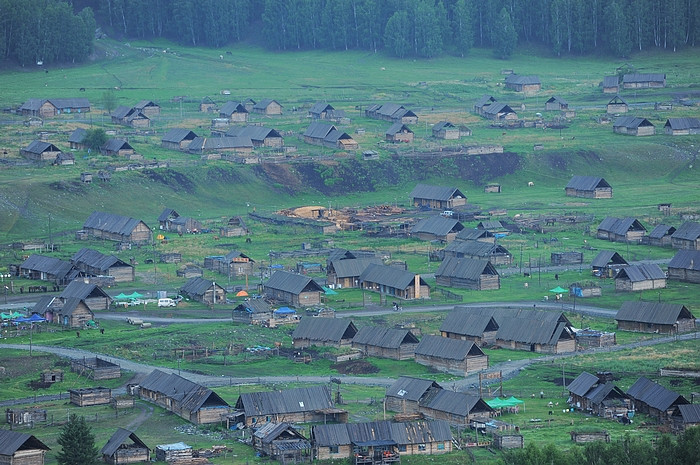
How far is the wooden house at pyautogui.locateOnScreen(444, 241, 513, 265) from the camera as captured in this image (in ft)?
429

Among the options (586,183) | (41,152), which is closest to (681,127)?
(586,183)

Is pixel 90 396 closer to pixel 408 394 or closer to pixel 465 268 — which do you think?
pixel 408 394

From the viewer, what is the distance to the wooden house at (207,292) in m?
117

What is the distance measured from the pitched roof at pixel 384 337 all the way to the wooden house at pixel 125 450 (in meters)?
27.6

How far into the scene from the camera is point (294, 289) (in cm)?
11681

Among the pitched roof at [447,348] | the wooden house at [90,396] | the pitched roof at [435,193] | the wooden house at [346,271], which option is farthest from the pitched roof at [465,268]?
the wooden house at [90,396]

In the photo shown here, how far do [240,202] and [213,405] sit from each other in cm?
8421

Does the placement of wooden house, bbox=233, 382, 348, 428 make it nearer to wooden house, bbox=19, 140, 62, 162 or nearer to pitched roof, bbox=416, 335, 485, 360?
pitched roof, bbox=416, 335, 485, 360

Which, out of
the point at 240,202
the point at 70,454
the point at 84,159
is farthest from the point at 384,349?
the point at 84,159

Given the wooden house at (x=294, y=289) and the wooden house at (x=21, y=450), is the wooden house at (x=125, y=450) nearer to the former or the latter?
the wooden house at (x=21, y=450)

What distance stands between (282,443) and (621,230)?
7319cm

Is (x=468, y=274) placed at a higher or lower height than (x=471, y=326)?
lower

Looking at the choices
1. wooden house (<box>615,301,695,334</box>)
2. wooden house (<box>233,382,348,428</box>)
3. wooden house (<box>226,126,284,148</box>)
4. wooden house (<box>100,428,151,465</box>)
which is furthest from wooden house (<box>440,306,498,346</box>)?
wooden house (<box>226,126,284,148</box>)

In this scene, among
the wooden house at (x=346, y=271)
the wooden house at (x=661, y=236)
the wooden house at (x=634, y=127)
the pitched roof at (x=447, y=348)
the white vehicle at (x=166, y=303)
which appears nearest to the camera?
the pitched roof at (x=447, y=348)
